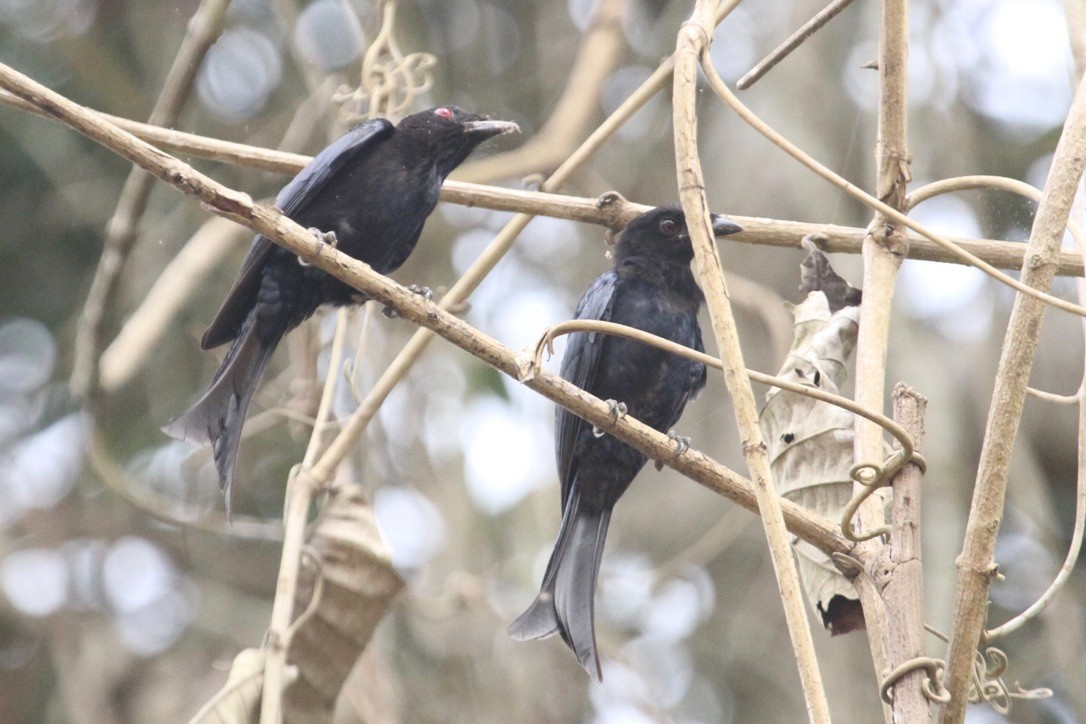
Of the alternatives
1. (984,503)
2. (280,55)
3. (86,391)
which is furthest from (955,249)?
(280,55)

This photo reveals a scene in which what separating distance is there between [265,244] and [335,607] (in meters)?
1.07

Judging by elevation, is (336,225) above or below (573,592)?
above

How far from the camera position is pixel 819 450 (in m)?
2.64

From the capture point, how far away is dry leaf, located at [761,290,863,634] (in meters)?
2.54

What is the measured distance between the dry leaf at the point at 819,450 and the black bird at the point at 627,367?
1.18 m

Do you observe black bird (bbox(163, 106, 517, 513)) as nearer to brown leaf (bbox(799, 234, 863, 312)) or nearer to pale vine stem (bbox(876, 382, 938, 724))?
brown leaf (bbox(799, 234, 863, 312))

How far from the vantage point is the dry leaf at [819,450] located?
8.34 feet

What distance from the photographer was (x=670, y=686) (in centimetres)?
725

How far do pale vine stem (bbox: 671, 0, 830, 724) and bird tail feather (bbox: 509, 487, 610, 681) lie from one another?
1.43 metres

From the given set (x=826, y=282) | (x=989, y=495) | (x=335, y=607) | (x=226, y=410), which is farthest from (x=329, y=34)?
(x=989, y=495)

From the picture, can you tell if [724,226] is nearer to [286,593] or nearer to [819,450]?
[819,450]

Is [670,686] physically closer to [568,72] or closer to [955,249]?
[568,72]

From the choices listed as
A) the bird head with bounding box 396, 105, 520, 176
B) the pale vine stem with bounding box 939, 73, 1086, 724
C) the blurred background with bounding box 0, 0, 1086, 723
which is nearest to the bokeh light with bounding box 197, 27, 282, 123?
the blurred background with bounding box 0, 0, 1086, 723

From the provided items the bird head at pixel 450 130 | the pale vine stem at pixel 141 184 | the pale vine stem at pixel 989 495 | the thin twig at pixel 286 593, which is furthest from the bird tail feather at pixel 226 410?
the pale vine stem at pixel 989 495
